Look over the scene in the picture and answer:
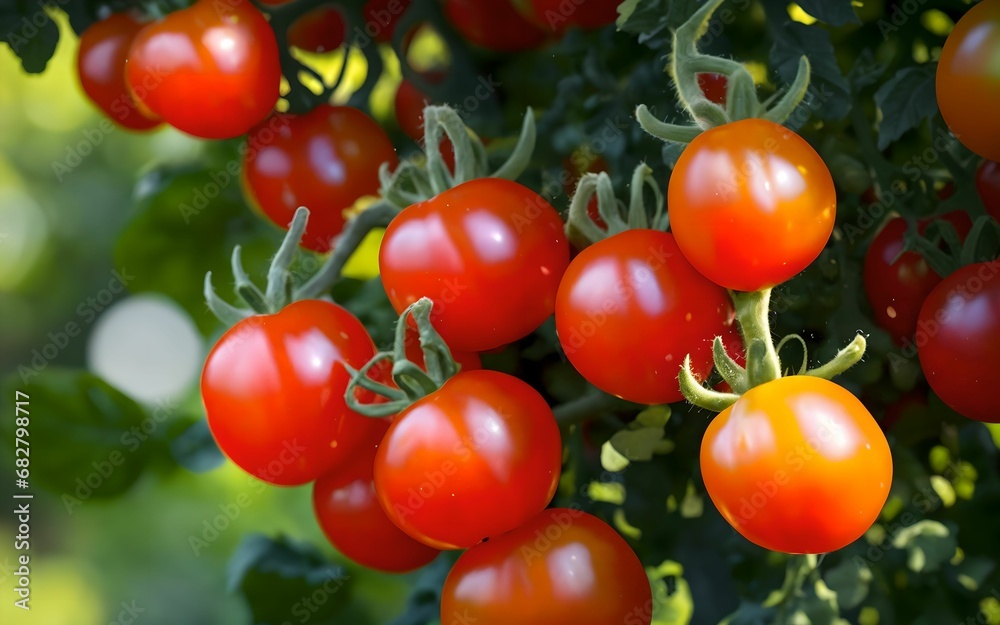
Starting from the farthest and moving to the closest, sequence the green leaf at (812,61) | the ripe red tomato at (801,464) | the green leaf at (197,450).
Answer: the green leaf at (197,450), the green leaf at (812,61), the ripe red tomato at (801,464)

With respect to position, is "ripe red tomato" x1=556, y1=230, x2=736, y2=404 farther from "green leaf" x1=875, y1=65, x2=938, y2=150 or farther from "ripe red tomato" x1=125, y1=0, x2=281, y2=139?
"ripe red tomato" x1=125, y1=0, x2=281, y2=139

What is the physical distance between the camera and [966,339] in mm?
362

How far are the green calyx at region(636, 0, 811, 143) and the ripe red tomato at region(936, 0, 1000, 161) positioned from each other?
7 cm

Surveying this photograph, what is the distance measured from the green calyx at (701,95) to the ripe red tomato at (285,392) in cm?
17

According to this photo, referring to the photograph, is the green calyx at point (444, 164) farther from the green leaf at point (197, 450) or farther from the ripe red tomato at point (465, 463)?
the green leaf at point (197, 450)

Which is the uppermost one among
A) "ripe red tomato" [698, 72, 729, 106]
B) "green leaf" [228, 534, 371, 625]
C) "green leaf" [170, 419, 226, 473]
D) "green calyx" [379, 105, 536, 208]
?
"green calyx" [379, 105, 536, 208]

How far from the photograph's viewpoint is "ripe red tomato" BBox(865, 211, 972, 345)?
1.36 ft

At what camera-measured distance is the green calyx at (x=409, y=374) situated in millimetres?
359

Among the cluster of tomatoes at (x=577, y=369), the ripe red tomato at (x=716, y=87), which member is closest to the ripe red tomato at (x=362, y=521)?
the cluster of tomatoes at (x=577, y=369)

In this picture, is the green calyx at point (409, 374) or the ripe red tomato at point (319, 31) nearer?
the green calyx at point (409, 374)

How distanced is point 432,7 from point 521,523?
0.33m

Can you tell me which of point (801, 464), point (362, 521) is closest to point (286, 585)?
point (362, 521)

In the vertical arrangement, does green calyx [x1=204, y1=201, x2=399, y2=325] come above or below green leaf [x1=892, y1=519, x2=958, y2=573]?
above

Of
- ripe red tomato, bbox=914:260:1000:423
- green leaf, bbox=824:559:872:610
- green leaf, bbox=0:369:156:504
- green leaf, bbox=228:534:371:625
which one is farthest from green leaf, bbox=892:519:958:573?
green leaf, bbox=0:369:156:504
